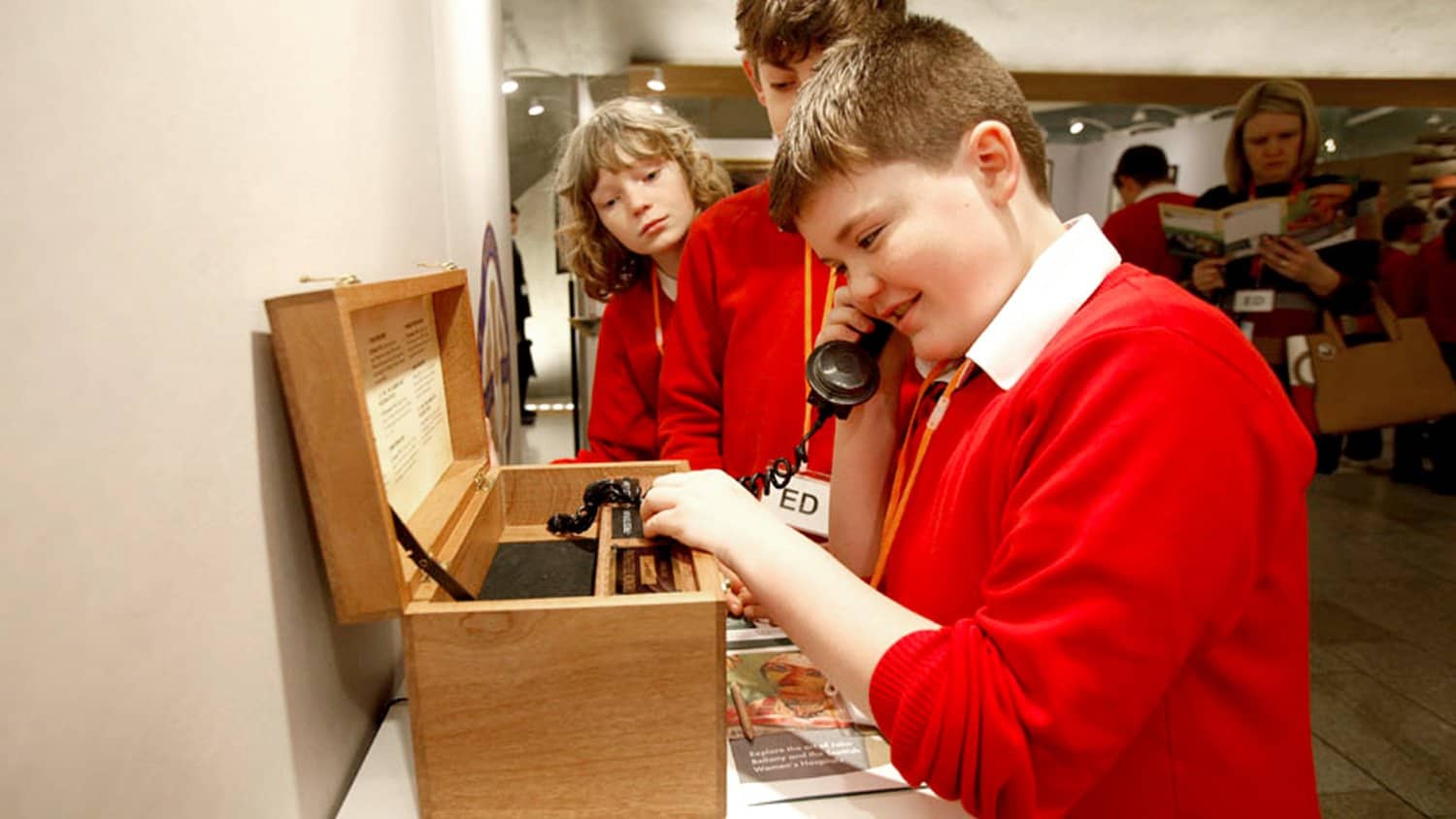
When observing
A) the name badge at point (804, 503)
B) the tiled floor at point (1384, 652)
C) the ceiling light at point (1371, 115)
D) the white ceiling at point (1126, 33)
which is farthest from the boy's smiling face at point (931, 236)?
the ceiling light at point (1371, 115)

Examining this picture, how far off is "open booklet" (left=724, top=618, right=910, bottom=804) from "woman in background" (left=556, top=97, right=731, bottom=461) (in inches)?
36.8

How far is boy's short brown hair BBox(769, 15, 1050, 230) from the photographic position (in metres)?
0.80

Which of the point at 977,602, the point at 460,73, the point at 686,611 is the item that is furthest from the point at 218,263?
the point at 460,73

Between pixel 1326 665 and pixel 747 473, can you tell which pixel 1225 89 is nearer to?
pixel 1326 665

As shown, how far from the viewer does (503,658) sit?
0.71 metres

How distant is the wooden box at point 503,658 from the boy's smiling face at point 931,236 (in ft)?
1.18

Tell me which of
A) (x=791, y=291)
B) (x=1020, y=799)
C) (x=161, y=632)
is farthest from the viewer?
(x=791, y=291)

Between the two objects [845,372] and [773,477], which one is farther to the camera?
[773,477]

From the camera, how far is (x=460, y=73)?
1.98m

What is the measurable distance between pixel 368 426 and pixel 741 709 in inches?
21.1

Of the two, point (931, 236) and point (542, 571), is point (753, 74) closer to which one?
point (931, 236)

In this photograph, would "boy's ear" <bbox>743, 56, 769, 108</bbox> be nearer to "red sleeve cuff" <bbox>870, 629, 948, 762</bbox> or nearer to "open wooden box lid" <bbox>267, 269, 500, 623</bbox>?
"open wooden box lid" <bbox>267, 269, 500, 623</bbox>

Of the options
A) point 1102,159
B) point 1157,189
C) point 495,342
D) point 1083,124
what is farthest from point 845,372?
point 1083,124

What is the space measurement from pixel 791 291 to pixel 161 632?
45.2 inches
